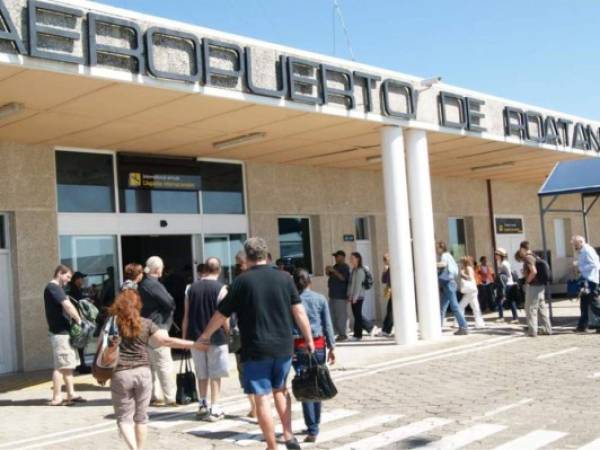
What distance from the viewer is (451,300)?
14.3 m

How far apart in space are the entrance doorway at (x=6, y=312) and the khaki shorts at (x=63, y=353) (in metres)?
3.13

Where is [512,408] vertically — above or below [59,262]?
below

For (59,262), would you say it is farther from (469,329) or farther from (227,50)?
(469,329)

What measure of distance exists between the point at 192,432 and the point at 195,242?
25.5 feet

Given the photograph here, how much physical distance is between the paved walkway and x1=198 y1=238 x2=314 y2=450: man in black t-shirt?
0.99 meters

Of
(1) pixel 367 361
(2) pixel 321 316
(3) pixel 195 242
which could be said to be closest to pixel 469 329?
(1) pixel 367 361

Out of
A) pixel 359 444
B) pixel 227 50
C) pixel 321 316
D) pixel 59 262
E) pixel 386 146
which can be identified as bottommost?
pixel 359 444

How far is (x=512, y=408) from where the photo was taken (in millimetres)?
7371

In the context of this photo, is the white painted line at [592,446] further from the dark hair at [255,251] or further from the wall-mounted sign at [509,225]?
the wall-mounted sign at [509,225]

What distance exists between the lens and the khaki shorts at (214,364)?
780 cm

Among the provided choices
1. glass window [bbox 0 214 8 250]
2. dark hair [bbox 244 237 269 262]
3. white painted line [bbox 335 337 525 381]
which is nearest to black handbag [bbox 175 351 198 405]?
white painted line [bbox 335 337 525 381]

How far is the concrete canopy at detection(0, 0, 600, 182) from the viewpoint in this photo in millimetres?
8742

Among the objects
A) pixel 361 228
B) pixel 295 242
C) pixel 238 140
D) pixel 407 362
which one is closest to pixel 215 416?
pixel 407 362

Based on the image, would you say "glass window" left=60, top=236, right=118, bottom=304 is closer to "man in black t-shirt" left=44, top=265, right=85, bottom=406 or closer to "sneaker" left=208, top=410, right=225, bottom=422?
"man in black t-shirt" left=44, top=265, right=85, bottom=406
